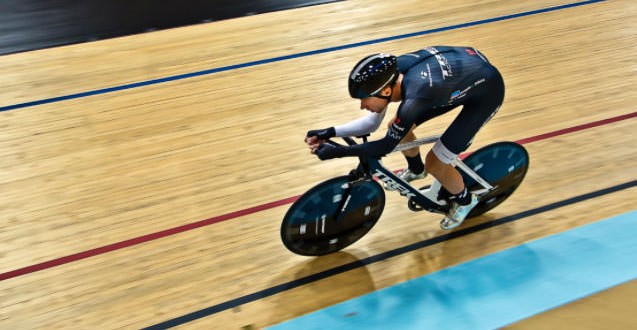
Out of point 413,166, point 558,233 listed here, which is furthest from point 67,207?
point 558,233

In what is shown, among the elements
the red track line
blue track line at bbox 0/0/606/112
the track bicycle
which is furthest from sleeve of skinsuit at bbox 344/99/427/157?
blue track line at bbox 0/0/606/112

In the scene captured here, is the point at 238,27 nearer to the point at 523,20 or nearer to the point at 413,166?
the point at 523,20

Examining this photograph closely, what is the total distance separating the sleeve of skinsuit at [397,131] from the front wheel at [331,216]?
22cm

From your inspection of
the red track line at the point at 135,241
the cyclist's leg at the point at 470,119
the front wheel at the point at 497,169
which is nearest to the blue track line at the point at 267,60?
the red track line at the point at 135,241

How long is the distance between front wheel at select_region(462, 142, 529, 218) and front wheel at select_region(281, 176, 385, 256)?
0.55 m

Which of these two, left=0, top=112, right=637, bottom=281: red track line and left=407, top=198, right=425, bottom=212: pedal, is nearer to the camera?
left=0, top=112, right=637, bottom=281: red track line

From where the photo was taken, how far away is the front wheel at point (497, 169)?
10.8 ft

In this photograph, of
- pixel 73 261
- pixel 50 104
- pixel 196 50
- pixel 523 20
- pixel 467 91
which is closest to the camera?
pixel 467 91

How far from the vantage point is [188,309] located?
2918 mm

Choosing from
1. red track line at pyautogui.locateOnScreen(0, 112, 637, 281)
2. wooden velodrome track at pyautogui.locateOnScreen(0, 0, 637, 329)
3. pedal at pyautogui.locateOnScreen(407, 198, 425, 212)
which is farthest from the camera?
pedal at pyautogui.locateOnScreen(407, 198, 425, 212)

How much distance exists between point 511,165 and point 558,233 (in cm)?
43

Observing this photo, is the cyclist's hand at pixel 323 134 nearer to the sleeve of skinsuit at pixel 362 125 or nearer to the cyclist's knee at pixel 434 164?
the sleeve of skinsuit at pixel 362 125

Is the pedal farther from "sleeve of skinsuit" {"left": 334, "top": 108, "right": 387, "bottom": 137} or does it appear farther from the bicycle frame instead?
"sleeve of skinsuit" {"left": 334, "top": 108, "right": 387, "bottom": 137}

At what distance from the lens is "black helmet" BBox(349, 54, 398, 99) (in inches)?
104
